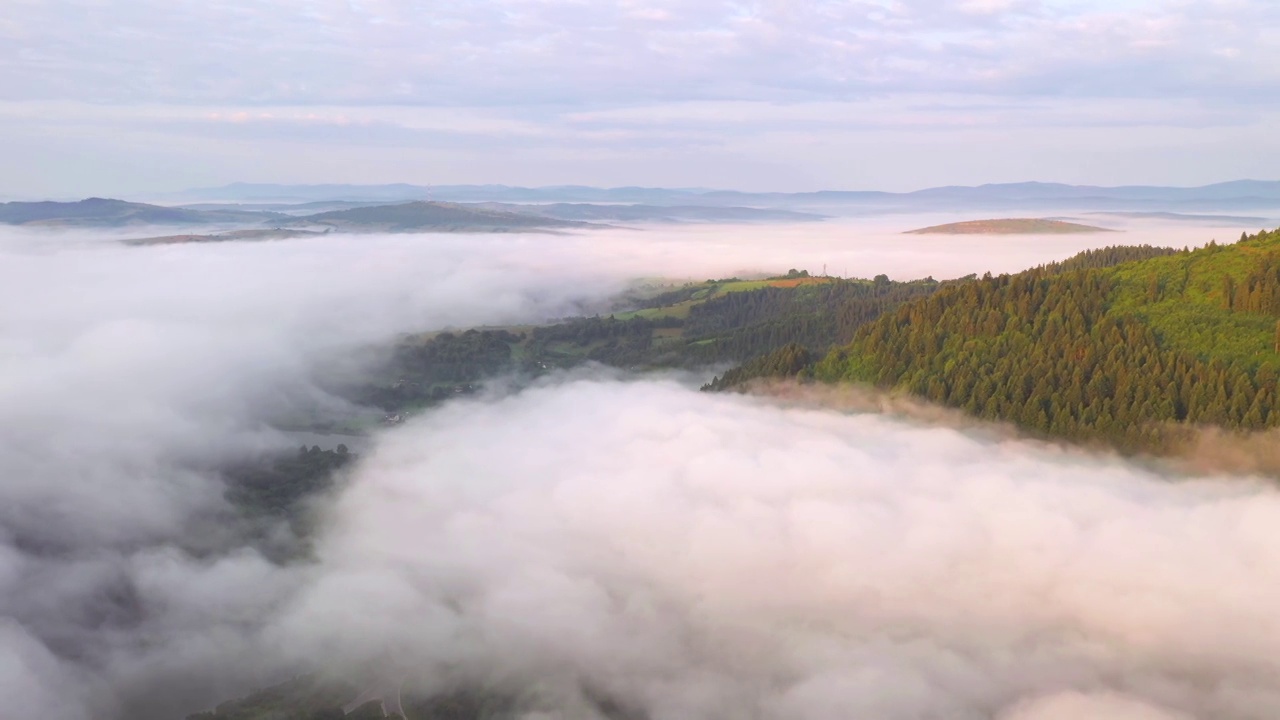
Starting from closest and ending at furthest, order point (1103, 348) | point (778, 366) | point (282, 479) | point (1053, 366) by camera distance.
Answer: point (1053, 366) → point (1103, 348) → point (778, 366) → point (282, 479)

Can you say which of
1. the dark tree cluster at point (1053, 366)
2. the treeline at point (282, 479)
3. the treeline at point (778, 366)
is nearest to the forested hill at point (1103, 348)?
the dark tree cluster at point (1053, 366)

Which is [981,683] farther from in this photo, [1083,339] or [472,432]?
[472,432]

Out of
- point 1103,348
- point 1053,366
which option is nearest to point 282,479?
point 1053,366

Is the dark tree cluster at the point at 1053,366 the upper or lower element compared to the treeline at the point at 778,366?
upper

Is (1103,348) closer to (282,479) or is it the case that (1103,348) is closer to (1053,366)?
(1053,366)

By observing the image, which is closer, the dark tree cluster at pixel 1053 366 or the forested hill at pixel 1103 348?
the dark tree cluster at pixel 1053 366

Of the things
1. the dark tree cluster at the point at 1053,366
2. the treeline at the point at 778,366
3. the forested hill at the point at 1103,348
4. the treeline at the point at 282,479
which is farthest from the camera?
the treeline at the point at 282,479

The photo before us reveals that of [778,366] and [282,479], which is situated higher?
[778,366]

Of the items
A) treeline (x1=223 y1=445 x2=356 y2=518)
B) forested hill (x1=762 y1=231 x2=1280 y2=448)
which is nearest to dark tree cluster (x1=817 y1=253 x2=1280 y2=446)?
forested hill (x1=762 y1=231 x2=1280 y2=448)

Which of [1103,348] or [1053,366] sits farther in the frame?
[1103,348]

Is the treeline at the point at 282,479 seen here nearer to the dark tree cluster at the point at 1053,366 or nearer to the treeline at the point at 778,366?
the treeline at the point at 778,366
